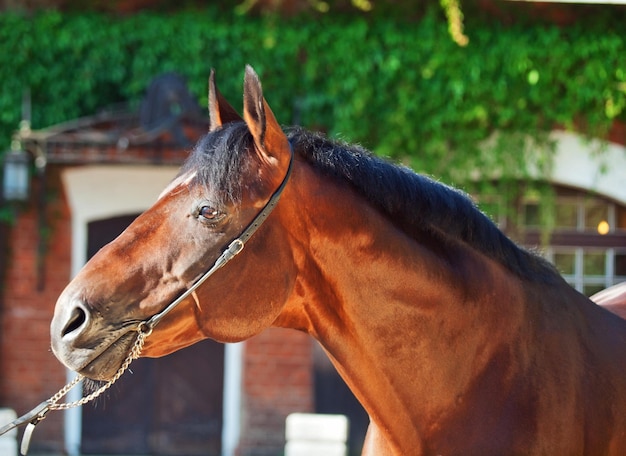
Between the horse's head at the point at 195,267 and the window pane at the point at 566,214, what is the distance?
6.44 m

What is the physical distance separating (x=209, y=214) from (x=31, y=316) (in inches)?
243

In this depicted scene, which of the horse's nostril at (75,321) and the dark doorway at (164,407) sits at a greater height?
the horse's nostril at (75,321)

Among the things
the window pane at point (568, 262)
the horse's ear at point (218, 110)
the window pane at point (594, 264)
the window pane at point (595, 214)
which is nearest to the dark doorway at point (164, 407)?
the window pane at point (568, 262)

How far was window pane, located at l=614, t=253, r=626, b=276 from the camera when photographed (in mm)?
8094

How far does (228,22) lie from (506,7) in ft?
9.12

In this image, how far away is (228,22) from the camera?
8.00m

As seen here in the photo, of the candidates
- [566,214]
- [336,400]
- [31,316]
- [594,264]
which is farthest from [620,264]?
[31,316]

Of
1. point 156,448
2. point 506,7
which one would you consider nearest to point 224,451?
point 156,448

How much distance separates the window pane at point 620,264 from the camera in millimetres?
8094

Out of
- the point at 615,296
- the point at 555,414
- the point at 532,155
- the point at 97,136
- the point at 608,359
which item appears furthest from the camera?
the point at 532,155

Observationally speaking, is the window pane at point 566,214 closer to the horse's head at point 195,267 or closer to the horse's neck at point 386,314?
the horse's neck at point 386,314

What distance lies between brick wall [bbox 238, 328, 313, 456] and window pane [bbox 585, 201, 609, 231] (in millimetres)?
3113

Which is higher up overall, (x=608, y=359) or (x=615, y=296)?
(x=615, y=296)

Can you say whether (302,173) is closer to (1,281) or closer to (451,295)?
(451,295)
